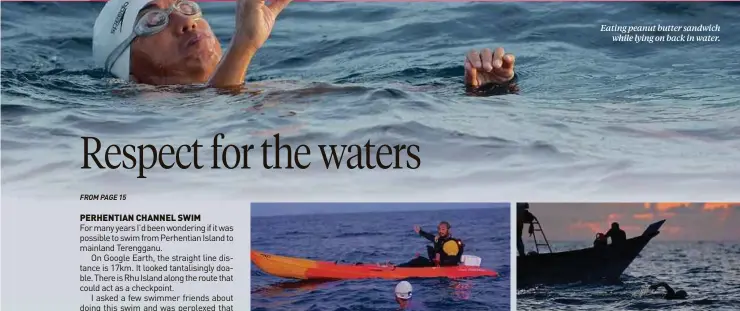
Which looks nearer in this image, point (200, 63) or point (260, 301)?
point (260, 301)

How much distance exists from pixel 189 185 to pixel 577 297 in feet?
5.05

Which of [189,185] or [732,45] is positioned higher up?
[732,45]

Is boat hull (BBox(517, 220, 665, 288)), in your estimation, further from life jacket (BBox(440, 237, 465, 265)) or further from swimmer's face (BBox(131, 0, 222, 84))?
swimmer's face (BBox(131, 0, 222, 84))

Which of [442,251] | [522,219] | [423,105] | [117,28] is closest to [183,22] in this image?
[117,28]

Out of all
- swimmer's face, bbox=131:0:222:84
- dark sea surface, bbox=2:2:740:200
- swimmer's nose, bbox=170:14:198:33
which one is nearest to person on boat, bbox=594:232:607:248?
dark sea surface, bbox=2:2:740:200

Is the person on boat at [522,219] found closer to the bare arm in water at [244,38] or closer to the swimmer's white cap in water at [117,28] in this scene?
the bare arm in water at [244,38]

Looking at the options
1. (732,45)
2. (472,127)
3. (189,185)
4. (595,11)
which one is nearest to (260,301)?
(189,185)

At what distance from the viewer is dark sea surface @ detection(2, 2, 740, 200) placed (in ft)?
12.7

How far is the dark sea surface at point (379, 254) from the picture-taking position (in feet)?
12.6

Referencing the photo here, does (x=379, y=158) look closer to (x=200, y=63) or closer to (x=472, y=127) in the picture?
(x=472, y=127)

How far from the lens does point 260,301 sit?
3.87 meters

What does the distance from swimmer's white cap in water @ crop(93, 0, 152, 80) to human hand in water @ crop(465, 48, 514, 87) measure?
137 cm

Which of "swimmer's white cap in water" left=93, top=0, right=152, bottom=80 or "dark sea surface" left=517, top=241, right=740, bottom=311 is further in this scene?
"swimmer's white cap in water" left=93, top=0, right=152, bottom=80

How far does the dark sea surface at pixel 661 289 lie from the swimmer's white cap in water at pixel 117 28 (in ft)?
6.19
